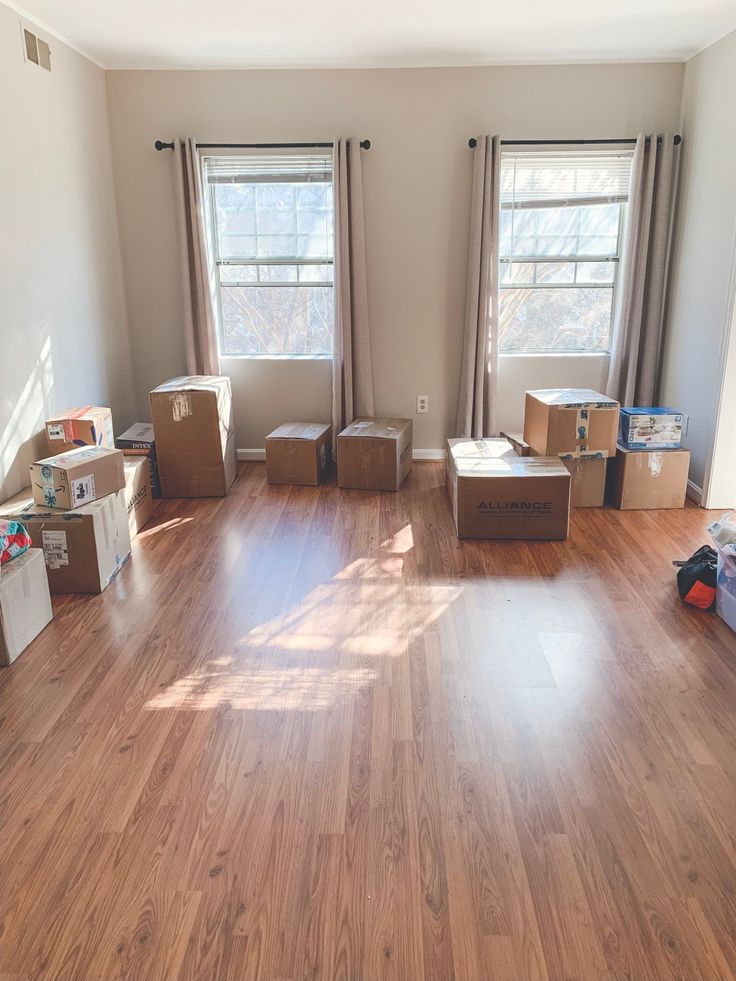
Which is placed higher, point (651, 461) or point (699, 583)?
point (651, 461)

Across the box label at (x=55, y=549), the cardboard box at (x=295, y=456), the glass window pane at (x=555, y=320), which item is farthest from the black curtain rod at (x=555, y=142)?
the box label at (x=55, y=549)

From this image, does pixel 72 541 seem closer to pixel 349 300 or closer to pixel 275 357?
pixel 275 357

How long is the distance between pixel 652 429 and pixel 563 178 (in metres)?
1.82

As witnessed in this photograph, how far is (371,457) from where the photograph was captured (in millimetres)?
4500

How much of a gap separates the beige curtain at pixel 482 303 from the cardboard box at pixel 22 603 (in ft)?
9.77

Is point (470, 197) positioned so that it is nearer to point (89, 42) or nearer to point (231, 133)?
point (231, 133)

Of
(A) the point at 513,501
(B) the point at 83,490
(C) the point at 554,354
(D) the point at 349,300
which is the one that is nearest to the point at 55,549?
(B) the point at 83,490

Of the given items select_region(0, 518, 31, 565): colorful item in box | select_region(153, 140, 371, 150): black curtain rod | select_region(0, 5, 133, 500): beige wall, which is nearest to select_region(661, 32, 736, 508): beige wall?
select_region(153, 140, 371, 150): black curtain rod

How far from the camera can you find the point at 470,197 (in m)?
4.68

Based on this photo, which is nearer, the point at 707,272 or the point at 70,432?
the point at 70,432

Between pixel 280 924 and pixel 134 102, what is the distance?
4.78m

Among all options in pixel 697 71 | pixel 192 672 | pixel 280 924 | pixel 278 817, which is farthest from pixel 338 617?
pixel 697 71

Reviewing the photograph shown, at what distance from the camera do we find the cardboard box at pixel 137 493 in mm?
3830

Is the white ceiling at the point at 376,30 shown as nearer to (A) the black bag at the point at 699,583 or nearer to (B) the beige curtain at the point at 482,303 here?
(B) the beige curtain at the point at 482,303
